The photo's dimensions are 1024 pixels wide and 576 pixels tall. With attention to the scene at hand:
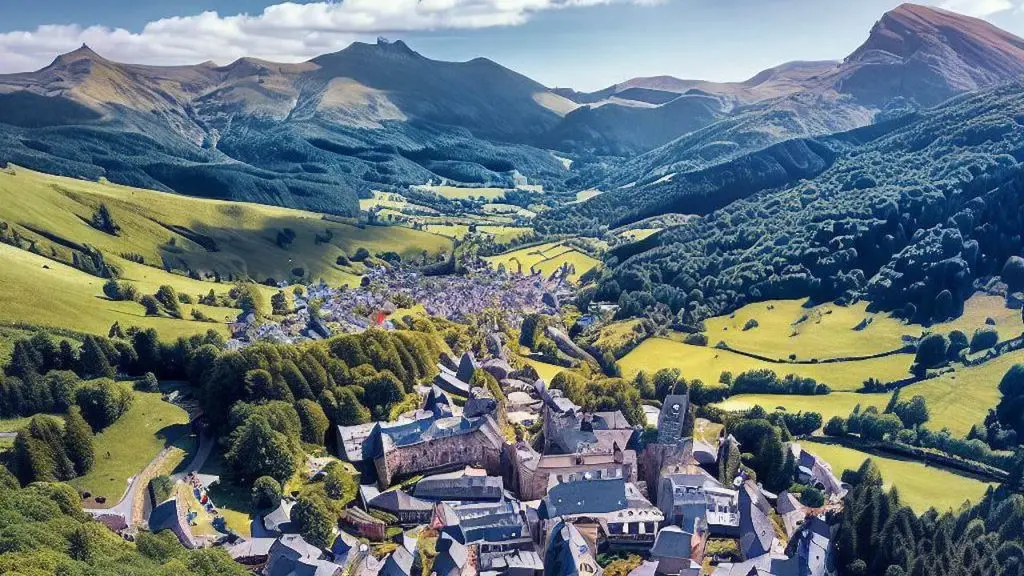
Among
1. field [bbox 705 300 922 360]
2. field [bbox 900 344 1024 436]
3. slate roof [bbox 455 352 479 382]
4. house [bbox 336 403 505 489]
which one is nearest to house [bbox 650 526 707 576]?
house [bbox 336 403 505 489]

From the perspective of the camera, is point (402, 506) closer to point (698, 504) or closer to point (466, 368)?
point (698, 504)

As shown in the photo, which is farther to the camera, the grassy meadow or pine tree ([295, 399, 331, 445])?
the grassy meadow

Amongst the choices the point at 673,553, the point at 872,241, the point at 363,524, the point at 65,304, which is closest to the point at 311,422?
the point at 363,524

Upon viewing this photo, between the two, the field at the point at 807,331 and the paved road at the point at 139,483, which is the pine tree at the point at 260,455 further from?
the field at the point at 807,331

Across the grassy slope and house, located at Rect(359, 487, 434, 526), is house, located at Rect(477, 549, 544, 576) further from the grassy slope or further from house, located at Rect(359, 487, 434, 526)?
the grassy slope

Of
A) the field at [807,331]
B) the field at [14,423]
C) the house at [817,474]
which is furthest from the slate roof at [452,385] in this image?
the field at [807,331]
